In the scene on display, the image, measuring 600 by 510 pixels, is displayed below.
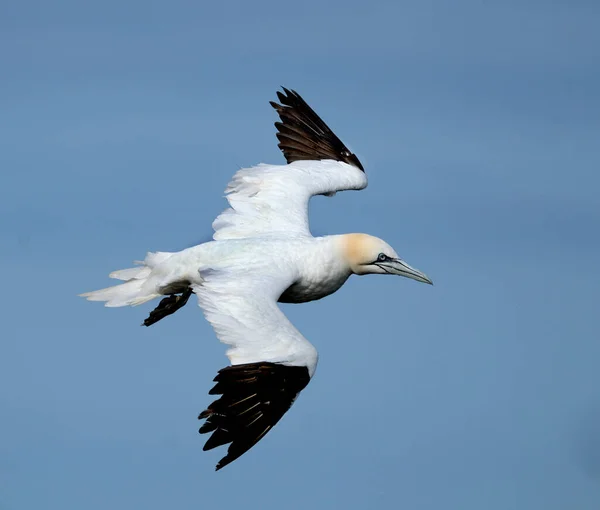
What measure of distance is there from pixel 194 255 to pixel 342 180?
4.26m

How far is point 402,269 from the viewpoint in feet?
58.7

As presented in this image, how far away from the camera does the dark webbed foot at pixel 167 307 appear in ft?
61.1

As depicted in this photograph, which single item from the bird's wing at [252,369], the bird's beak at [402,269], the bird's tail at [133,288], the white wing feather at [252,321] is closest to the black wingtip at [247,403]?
the bird's wing at [252,369]

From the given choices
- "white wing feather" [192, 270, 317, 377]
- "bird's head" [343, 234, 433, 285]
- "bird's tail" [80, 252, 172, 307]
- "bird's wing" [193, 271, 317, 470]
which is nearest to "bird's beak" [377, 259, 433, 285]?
"bird's head" [343, 234, 433, 285]

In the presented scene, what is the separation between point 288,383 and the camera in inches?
591

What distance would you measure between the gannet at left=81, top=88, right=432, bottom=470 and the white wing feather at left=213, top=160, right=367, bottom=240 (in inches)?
0.8

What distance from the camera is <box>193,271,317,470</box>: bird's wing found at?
14547mm

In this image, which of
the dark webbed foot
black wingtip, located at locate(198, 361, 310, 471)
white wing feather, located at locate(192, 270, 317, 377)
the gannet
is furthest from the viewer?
the dark webbed foot

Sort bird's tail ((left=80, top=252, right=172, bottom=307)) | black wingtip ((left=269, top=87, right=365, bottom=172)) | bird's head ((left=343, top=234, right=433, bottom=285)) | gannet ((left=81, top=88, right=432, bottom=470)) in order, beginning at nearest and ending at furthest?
gannet ((left=81, top=88, right=432, bottom=470)), bird's head ((left=343, top=234, right=433, bottom=285)), bird's tail ((left=80, top=252, right=172, bottom=307)), black wingtip ((left=269, top=87, right=365, bottom=172))

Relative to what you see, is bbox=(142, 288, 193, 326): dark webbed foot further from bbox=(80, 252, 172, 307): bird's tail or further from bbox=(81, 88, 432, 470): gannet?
bbox=(80, 252, 172, 307): bird's tail

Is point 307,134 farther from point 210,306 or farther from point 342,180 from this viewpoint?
point 210,306

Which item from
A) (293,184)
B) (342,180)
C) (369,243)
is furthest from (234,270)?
(342,180)

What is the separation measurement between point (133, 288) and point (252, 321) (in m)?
3.64

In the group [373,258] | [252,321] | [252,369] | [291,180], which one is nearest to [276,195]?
[291,180]
